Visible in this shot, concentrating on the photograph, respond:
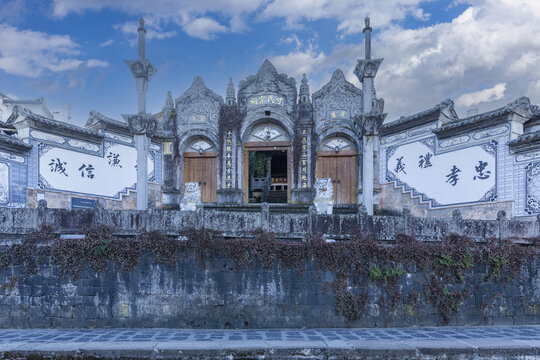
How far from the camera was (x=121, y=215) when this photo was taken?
951 centimetres

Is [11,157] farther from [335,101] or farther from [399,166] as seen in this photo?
[399,166]

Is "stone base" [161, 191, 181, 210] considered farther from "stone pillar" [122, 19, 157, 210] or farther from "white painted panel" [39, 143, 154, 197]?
"stone pillar" [122, 19, 157, 210]

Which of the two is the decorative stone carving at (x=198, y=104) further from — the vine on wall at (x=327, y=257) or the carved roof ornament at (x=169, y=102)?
the vine on wall at (x=327, y=257)

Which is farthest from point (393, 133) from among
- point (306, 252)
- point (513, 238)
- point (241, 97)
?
point (306, 252)

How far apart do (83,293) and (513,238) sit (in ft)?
33.5

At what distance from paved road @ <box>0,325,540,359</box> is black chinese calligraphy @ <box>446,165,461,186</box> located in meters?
7.78

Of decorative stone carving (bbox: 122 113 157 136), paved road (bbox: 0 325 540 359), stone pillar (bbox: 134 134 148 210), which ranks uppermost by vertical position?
decorative stone carving (bbox: 122 113 157 136)

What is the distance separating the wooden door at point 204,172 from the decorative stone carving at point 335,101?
16.0ft

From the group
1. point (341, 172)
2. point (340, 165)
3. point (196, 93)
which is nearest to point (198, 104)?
point (196, 93)

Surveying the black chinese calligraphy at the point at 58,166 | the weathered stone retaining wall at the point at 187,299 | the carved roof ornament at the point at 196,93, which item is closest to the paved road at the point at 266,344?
the weathered stone retaining wall at the point at 187,299

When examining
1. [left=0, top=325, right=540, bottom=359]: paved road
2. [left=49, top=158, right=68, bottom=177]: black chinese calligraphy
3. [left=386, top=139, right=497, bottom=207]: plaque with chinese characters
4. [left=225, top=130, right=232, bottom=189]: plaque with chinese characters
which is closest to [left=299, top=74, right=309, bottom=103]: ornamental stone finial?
[left=225, top=130, right=232, bottom=189]: plaque with chinese characters

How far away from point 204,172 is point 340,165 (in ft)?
19.4

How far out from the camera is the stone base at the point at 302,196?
55.5 feet

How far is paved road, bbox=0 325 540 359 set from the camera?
701 cm
